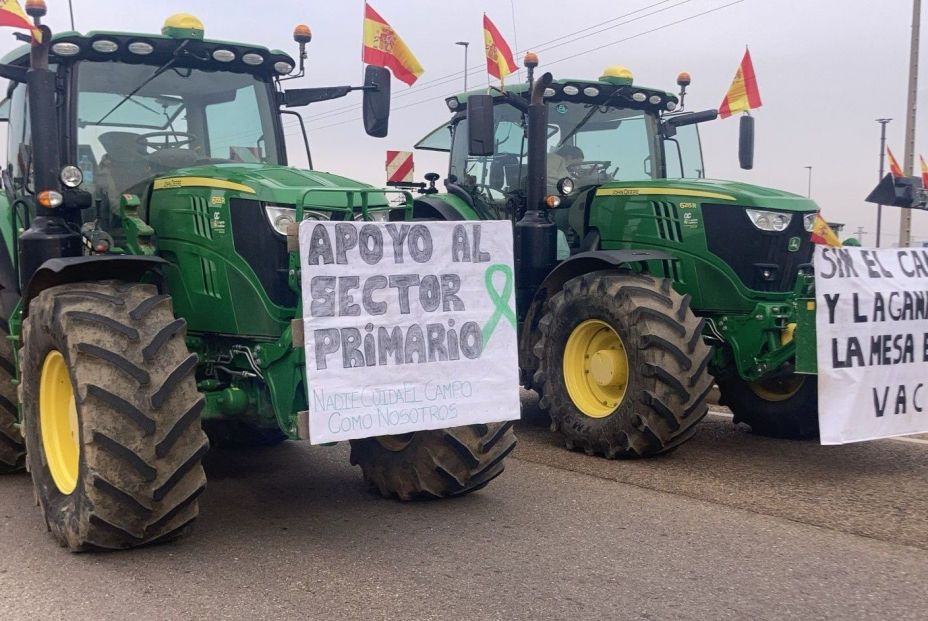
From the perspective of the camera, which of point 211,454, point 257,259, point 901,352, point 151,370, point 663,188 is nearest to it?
point 151,370

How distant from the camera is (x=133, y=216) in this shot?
563 cm

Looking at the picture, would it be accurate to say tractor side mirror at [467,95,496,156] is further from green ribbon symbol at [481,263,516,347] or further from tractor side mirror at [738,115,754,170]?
tractor side mirror at [738,115,754,170]

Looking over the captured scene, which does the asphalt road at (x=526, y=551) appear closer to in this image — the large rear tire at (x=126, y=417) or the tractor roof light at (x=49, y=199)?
the large rear tire at (x=126, y=417)

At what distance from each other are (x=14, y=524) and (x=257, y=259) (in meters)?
1.95

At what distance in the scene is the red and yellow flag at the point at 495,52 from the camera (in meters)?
8.20

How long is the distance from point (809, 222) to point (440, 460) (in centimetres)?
379

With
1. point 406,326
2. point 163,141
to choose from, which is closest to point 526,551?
point 406,326

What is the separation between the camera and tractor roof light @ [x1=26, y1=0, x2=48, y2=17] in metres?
5.01

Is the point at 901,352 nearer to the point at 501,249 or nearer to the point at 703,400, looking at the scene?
the point at 703,400

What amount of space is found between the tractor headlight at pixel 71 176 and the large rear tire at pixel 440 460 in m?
2.18

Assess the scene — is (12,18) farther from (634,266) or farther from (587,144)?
(587,144)

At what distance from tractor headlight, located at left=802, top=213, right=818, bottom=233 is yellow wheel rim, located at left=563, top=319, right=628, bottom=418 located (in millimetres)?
1730

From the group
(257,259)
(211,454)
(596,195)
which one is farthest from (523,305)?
(257,259)

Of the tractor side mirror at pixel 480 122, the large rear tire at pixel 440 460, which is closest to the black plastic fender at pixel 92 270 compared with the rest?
the large rear tire at pixel 440 460
